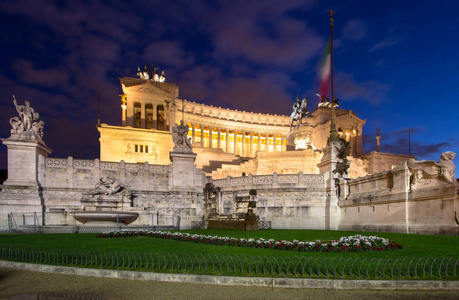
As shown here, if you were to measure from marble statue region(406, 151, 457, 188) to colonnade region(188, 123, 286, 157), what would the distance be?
75.5 metres

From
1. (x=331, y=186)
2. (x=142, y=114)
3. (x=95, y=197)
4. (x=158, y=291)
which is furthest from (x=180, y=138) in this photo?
(x=142, y=114)

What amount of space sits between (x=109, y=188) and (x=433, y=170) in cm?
2511

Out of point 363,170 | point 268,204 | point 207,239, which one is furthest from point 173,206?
point 363,170

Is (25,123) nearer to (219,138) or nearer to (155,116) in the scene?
(155,116)

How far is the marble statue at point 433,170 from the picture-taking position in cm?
1605

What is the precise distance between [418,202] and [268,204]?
1392cm

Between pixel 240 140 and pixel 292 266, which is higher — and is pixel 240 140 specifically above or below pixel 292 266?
above

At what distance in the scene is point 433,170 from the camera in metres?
16.7

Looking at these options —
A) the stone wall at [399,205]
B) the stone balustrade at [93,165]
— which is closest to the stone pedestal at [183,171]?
the stone balustrade at [93,165]

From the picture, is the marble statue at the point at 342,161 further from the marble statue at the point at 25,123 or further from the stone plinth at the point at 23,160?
the marble statue at the point at 25,123

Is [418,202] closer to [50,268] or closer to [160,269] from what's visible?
[160,269]

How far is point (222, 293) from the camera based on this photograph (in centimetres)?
774

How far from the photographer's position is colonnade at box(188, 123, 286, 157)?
9362cm

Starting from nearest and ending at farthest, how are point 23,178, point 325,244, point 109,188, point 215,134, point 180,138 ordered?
point 325,244, point 23,178, point 109,188, point 180,138, point 215,134
